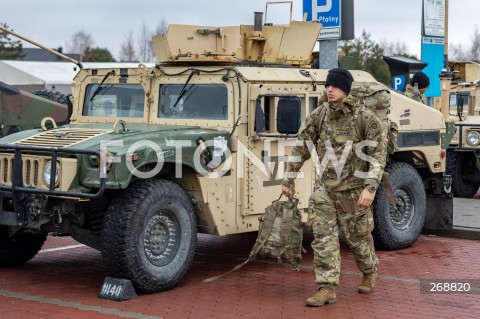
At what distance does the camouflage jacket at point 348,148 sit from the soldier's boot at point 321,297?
802mm

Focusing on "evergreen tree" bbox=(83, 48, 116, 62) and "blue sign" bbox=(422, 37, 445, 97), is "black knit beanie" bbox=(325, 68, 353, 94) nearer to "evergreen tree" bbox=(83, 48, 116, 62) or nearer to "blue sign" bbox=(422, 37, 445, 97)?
"blue sign" bbox=(422, 37, 445, 97)

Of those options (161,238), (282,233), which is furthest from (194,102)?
(282,233)

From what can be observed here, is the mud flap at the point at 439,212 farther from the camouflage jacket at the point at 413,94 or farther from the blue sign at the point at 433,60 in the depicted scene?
the blue sign at the point at 433,60

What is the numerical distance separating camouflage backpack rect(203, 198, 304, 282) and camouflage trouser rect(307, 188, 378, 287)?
0.40 m

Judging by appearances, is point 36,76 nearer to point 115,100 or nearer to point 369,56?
point 369,56

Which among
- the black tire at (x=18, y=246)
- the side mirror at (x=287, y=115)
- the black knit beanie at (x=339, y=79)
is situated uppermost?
the black knit beanie at (x=339, y=79)

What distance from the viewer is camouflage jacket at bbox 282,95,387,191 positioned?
6.91 metres

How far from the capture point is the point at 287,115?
7.62 m

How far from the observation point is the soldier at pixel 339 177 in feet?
22.6

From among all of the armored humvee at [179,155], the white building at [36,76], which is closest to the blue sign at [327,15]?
the armored humvee at [179,155]

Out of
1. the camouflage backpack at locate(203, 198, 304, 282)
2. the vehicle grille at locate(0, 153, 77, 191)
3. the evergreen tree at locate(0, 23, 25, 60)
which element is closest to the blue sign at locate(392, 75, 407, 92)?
the camouflage backpack at locate(203, 198, 304, 282)

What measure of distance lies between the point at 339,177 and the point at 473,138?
279 inches

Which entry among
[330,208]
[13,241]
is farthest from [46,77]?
[330,208]

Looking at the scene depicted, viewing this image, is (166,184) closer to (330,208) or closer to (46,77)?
(330,208)
